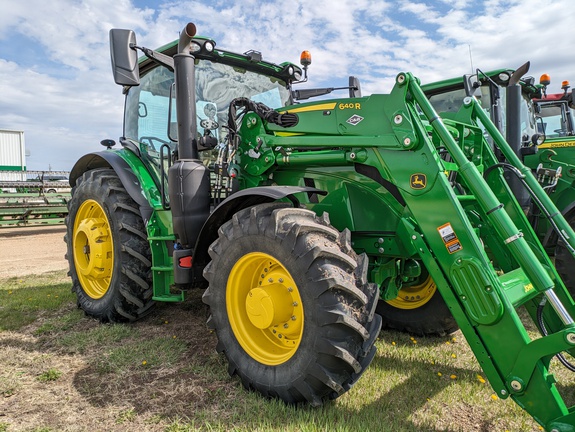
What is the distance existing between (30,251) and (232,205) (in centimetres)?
899

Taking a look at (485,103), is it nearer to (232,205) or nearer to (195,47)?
(195,47)

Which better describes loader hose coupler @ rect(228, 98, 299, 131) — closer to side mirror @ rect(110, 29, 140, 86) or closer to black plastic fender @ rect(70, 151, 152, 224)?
side mirror @ rect(110, 29, 140, 86)

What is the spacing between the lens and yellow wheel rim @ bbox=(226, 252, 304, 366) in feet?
9.30

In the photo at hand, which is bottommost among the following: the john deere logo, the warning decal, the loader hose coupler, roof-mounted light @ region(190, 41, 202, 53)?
→ the warning decal

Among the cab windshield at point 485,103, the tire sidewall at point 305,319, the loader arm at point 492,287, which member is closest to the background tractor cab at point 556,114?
the cab windshield at point 485,103

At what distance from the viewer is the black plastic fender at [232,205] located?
306 cm

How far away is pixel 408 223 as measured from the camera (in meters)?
3.00

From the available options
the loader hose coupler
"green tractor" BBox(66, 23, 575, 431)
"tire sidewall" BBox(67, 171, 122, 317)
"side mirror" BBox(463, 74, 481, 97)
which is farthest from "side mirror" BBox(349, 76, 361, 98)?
"tire sidewall" BBox(67, 171, 122, 317)

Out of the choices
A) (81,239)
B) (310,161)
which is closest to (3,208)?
(81,239)

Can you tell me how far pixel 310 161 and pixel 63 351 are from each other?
2631 mm

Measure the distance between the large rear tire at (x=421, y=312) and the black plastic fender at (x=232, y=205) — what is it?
1514 millimetres

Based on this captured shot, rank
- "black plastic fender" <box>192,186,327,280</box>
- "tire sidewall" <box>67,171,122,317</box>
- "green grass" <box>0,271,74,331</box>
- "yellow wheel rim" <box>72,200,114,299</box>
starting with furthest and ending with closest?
"green grass" <box>0,271,74,331</box>, "yellow wheel rim" <box>72,200,114,299</box>, "tire sidewall" <box>67,171,122,317</box>, "black plastic fender" <box>192,186,327,280</box>

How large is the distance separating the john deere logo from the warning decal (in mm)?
291

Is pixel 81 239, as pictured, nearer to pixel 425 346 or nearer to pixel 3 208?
pixel 425 346
